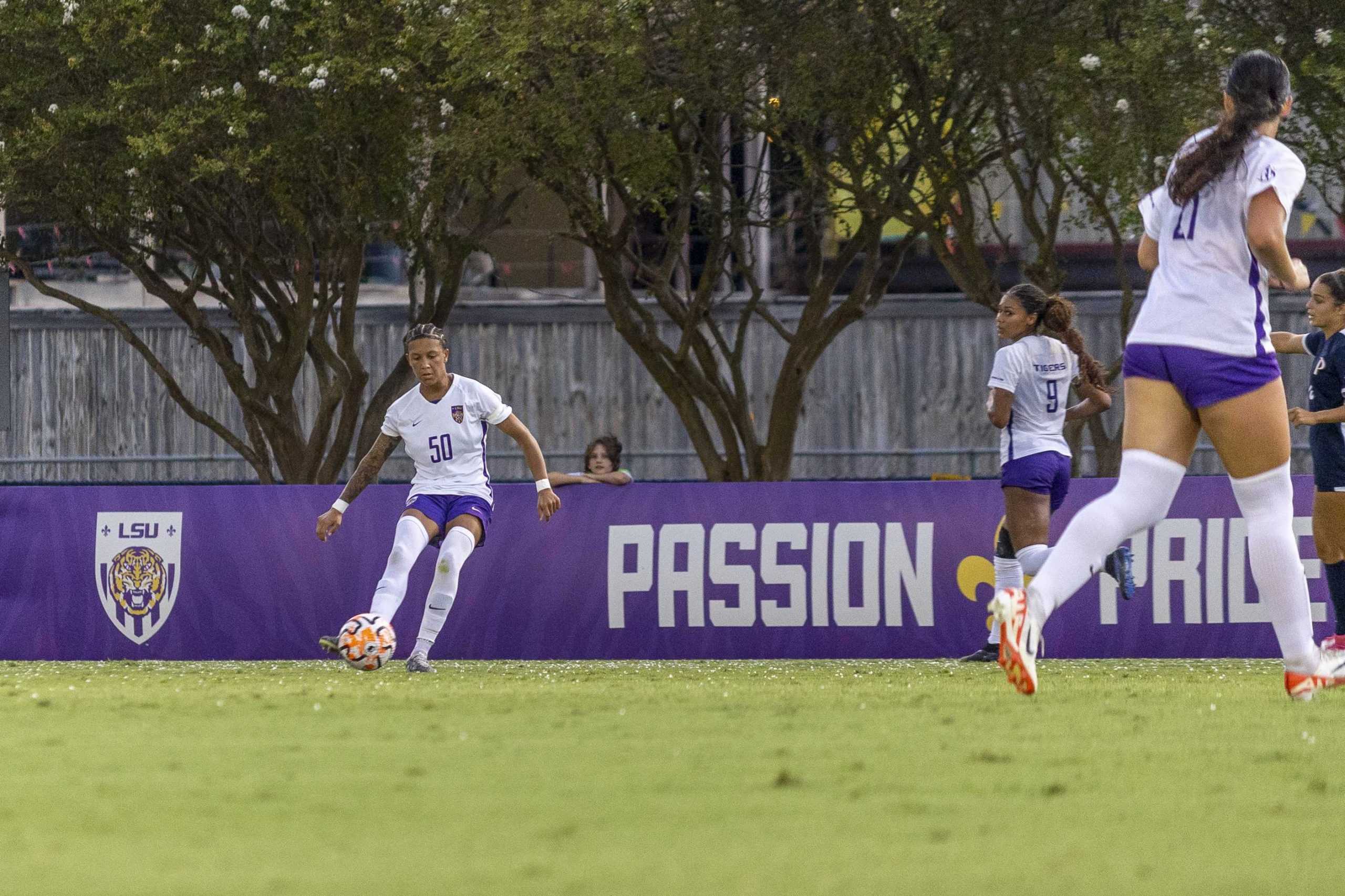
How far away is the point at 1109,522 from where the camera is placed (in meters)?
6.10

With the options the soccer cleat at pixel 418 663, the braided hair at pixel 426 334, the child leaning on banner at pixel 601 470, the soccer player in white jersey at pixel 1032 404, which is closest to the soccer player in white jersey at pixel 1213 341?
the soccer player in white jersey at pixel 1032 404

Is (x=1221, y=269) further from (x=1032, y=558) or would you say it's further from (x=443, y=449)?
(x=443, y=449)

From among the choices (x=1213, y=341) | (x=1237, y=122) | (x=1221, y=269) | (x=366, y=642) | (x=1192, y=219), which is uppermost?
(x=1237, y=122)

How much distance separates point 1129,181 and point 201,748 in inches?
472

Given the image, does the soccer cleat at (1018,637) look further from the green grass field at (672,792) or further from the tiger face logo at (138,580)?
the tiger face logo at (138,580)

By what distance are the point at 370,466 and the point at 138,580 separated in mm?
2772

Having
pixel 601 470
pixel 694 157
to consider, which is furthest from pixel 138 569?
pixel 694 157

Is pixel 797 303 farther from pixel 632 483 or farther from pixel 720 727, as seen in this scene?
pixel 720 727

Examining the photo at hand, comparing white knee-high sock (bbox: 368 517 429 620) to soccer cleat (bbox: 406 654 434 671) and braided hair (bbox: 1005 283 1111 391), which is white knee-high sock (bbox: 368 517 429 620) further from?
braided hair (bbox: 1005 283 1111 391)

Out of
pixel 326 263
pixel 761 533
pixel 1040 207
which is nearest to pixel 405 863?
pixel 761 533

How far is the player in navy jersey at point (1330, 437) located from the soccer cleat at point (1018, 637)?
376cm

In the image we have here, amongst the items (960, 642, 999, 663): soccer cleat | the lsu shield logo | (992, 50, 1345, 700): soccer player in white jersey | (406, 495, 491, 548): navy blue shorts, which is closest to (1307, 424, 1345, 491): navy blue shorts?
(960, 642, 999, 663): soccer cleat

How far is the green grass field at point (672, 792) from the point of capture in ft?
11.9

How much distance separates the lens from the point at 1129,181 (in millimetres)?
15836
